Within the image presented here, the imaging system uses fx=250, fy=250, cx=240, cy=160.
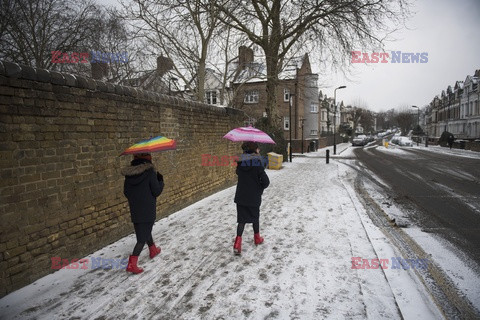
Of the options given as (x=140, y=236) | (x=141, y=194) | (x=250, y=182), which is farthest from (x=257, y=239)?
(x=141, y=194)

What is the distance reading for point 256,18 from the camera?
14961 mm

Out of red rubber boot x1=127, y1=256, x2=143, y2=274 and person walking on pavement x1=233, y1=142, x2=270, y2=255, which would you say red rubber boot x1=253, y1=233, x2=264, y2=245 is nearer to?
person walking on pavement x1=233, y1=142, x2=270, y2=255

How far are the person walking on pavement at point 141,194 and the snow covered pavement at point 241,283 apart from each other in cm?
45

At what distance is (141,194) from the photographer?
3334mm

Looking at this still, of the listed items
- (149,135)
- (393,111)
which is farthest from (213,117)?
(393,111)

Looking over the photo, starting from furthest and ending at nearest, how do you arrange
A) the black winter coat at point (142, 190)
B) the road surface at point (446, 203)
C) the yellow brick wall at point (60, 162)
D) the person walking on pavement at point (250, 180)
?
the road surface at point (446, 203) → the person walking on pavement at point (250, 180) → the black winter coat at point (142, 190) → the yellow brick wall at point (60, 162)

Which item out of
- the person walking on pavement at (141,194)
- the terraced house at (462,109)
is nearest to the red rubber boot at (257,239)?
the person walking on pavement at (141,194)

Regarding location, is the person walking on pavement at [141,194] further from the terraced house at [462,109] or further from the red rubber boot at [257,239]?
the terraced house at [462,109]

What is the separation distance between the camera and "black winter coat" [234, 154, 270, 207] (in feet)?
12.6

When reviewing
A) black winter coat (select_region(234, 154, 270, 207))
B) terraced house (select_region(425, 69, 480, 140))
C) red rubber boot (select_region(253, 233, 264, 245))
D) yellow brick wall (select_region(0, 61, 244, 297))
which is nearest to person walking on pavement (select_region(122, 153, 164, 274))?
yellow brick wall (select_region(0, 61, 244, 297))

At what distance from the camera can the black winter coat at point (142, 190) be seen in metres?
3.29

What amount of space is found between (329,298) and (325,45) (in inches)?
546

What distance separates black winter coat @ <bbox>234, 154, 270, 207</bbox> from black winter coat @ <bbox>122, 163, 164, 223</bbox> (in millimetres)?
1216

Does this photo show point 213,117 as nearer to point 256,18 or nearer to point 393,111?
point 256,18
